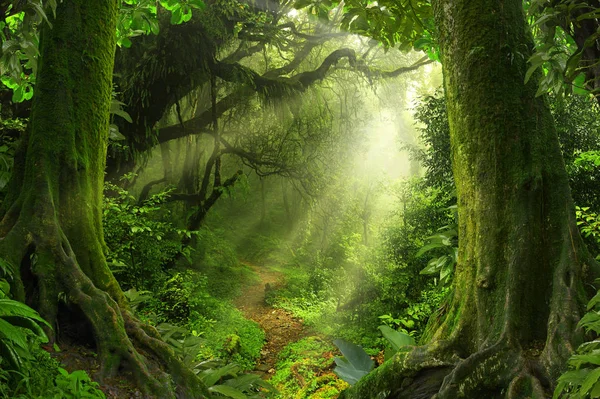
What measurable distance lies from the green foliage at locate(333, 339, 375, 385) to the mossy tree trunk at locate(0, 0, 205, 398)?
3.38 feet

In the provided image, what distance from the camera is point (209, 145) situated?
14.9m

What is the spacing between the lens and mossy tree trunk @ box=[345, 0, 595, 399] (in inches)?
81.0

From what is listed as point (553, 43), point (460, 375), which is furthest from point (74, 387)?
point (553, 43)

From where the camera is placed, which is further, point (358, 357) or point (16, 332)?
point (358, 357)

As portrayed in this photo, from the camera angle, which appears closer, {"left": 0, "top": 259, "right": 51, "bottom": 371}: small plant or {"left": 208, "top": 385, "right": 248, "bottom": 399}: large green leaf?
{"left": 0, "top": 259, "right": 51, "bottom": 371}: small plant

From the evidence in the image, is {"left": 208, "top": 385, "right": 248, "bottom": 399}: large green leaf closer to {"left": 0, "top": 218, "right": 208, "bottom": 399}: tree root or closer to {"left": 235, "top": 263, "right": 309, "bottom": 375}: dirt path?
{"left": 0, "top": 218, "right": 208, "bottom": 399}: tree root

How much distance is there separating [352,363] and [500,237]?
61.7 inches

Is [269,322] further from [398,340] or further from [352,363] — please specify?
[398,340]

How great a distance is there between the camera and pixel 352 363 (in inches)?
126

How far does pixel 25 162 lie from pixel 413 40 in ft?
12.1

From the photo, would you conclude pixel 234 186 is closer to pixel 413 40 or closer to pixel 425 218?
pixel 425 218

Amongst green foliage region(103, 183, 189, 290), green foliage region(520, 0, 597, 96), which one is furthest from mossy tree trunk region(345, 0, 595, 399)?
green foliage region(103, 183, 189, 290)

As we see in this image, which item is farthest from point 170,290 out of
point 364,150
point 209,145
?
point 364,150

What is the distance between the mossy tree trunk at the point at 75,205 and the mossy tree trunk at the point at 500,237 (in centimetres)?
150
